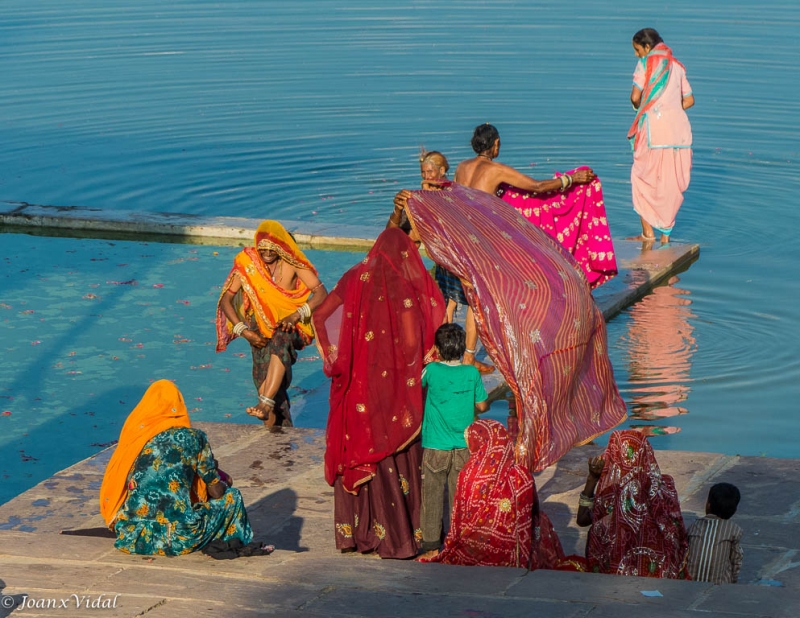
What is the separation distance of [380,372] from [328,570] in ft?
3.33

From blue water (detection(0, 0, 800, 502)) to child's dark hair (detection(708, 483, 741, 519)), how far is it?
2962 mm

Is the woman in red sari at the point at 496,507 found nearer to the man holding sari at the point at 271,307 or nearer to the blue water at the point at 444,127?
the man holding sari at the point at 271,307

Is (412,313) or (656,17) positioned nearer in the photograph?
(412,313)

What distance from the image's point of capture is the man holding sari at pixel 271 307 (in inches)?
323

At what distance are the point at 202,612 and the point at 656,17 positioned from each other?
28.9 metres

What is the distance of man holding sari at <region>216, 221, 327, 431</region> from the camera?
8.20 m

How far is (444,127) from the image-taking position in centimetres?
2056

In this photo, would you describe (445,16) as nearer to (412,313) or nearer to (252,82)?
(252,82)

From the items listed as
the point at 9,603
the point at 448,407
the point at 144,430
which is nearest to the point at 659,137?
Answer: the point at 448,407

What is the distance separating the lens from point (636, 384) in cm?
970

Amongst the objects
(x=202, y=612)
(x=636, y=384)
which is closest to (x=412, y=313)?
(x=202, y=612)

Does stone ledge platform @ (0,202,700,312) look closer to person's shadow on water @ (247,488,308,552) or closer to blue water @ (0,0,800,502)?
blue water @ (0,0,800,502)

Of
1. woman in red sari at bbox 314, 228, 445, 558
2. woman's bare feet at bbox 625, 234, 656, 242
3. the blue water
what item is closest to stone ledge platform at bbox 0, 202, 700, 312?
woman's bare feet at bbox 625, 234, 656, 242

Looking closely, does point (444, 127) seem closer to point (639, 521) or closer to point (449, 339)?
point (449, 339)
